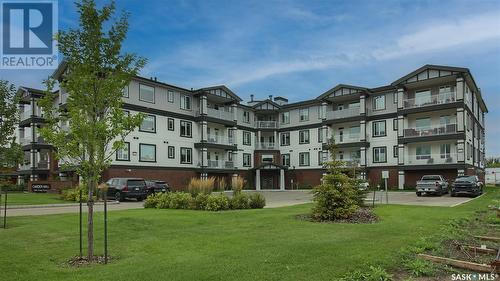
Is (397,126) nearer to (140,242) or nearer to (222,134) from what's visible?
(222,134)

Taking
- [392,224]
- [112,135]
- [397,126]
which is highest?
[397,126]

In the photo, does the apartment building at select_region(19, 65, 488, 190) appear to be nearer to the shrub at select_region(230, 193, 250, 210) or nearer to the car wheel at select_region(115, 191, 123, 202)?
the car wheel at select_region(115, 191, 123, 202)

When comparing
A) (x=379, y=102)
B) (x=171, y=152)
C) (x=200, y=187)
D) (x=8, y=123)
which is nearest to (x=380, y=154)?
(x=379, y=102)

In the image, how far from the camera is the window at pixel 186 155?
4700 cm

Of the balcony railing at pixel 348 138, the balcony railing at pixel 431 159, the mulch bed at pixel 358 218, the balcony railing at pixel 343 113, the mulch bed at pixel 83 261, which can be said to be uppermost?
the balcony railing at pixel 343 113

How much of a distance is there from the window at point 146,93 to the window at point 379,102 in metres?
25.9

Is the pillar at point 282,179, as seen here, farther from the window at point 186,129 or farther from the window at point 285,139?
the window at point 186,129

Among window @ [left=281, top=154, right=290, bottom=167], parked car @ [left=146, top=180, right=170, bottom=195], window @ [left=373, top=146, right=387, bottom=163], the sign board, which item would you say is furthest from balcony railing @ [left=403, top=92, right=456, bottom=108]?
the sign board

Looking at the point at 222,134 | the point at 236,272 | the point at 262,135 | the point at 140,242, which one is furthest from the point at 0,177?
the point at 262,135

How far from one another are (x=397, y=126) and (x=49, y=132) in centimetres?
4373

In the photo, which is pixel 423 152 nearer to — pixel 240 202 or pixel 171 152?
pixel 171 152

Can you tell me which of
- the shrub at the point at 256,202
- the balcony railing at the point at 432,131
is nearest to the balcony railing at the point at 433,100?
the balcony railing at the point at 432,131

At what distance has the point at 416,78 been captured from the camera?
144 feet

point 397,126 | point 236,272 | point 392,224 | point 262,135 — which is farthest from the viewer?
point 262,135
